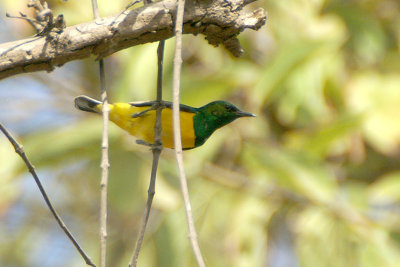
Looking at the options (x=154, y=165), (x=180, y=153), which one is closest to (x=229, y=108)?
(x=154, y=165)

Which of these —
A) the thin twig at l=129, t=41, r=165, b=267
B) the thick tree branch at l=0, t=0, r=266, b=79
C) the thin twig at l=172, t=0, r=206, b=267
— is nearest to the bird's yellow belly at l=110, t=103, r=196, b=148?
the thin twig at l=129, t=41, r=165, b=267

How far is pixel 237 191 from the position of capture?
4.64 meters

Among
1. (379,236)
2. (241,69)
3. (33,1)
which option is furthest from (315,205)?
(33,1)

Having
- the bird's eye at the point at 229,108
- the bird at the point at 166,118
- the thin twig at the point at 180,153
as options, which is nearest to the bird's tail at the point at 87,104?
the bird at the point at 166,118

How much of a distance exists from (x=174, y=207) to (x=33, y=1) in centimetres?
264

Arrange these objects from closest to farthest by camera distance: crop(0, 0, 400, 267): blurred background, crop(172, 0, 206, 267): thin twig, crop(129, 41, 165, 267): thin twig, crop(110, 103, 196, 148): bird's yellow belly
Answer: crop(172, 0, 206, 267): thin twig
crop(129, 41, 165, 267): thin twig
crop(110, 103, 196, 148): bird's yellow belly
crop(0, 0, 400, 267): blurred background

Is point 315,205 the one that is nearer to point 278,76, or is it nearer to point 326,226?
point 326,226

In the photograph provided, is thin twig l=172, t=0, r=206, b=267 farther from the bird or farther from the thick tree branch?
the bird

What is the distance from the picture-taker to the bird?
2725 mm

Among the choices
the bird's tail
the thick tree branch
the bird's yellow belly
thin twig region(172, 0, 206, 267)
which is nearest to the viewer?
thin twig region(172, 0, 206, 267)

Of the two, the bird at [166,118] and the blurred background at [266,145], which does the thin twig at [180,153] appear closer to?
the bird at [166,118]

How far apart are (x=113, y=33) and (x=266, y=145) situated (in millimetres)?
2932

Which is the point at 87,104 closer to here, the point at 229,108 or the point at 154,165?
the point at 229,108

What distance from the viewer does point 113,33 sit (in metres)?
2.06
